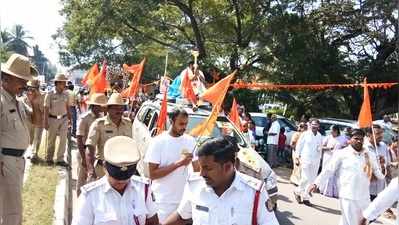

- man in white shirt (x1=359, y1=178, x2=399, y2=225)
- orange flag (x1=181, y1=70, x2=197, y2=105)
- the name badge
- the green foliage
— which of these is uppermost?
Result: the green foliage

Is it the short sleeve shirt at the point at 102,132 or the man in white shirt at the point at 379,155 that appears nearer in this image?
the short sleeve shirt at the point at 102,132

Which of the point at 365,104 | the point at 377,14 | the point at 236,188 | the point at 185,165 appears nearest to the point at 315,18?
the point at 377,14

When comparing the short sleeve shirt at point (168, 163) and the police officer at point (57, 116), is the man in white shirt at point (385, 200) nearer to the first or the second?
the short sleeve shirt at point (168, 163)

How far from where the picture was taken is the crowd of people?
301 cm

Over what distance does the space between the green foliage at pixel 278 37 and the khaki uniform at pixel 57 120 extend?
10725mm

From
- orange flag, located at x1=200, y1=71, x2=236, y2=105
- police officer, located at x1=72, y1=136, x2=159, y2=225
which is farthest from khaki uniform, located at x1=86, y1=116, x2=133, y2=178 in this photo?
police officer, located at x1=72, y1=136, x2=159, y2=225

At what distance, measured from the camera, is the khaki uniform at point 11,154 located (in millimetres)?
5352

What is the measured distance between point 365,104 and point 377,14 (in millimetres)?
15013

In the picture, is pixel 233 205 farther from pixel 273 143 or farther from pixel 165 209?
pixel 273 143

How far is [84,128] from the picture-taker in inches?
318

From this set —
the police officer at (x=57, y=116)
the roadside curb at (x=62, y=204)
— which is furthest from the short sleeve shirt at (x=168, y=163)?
the police officer at (x=57, y=116)

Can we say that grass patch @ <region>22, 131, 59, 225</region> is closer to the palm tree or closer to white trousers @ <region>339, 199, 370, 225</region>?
white trousers @ <region>339, 199, 370, 225</region>

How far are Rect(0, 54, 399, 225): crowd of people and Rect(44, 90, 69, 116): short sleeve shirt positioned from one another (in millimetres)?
20

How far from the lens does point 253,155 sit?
831 cm
